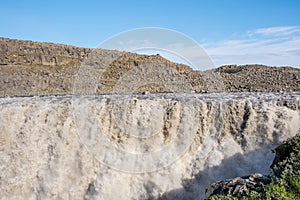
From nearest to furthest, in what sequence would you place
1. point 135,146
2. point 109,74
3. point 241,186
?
point 241,186
point 135,146
point 109,74

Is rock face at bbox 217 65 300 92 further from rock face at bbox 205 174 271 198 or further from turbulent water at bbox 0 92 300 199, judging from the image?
rock face at bbox 205 174 271 198

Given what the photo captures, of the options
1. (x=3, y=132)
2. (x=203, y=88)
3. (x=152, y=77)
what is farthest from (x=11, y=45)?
(x=3, y=132)

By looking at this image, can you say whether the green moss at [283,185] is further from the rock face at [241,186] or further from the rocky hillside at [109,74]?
the rocky hillside at [109,74]

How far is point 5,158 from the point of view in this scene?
13.0 m

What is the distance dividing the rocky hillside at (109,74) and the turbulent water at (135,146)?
422 inches

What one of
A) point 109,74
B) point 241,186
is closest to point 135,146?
point 241,186

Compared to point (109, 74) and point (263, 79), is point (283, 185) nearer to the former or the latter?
point (263, 79)

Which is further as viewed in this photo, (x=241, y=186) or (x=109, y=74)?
(x=109, y=74)

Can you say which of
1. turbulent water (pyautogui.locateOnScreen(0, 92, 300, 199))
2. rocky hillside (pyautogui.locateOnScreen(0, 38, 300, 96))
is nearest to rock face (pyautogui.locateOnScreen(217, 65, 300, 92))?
rocky hillside (pyautogui.locateOnScreen(0, 38, 300, 96))

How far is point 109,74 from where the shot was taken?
3294 centimetres

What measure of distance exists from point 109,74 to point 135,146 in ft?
66.2

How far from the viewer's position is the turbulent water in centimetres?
1270

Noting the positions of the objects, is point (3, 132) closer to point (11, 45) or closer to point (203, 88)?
point (203, 88)

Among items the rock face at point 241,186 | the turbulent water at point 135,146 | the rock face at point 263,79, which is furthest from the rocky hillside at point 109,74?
the rock face at point 241,186
